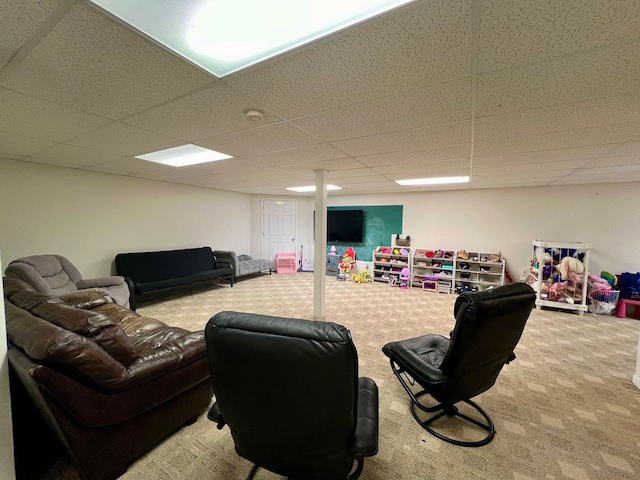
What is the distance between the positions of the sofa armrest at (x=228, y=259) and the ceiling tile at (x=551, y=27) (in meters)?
5.48

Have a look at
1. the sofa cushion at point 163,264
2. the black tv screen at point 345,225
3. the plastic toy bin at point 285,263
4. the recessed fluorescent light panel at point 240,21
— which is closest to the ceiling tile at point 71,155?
the sofa cushion at point 163,264

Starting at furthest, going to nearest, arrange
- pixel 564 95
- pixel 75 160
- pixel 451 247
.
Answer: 1. pixel 451 247
2. pixel 75 160
3. pixel 564 95

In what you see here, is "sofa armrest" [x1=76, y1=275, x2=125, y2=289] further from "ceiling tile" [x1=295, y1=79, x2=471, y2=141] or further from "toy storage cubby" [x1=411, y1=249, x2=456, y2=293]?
"toy storage cubby" [x1=411, y1=249, x2=456, y2=293]

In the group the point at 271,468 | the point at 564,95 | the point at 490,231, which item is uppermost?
the point at 564,95

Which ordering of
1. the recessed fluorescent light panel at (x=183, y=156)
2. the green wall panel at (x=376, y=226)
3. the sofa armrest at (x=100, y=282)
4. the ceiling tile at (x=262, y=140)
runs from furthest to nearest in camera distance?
1. the green wall panel at (x=376, y=226)
2. the sofa armrest at (x=100, y=282)
3. the recessed fluorescent light panel at (x=183, y=156)
4. the ceiling tile at (x=262, y=140)

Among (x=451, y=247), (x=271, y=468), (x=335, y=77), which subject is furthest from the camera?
(x=451, y=247)

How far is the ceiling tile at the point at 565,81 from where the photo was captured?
3.77 ft

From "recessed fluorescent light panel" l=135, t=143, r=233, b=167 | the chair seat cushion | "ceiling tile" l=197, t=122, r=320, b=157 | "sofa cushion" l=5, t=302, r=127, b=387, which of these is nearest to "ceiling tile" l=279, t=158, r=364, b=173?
"ceiling tile" l=197, t=122, r=320, b=157

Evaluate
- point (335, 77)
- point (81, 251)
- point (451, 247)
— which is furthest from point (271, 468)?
point (451, 247)

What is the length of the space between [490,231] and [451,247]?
814mm

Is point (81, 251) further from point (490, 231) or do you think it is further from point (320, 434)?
point (490, 231)

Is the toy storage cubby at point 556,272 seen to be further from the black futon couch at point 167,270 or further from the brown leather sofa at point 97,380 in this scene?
the black futon couch at point 167,270

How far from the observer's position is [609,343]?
3129 mm

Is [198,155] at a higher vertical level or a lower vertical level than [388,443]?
higher
